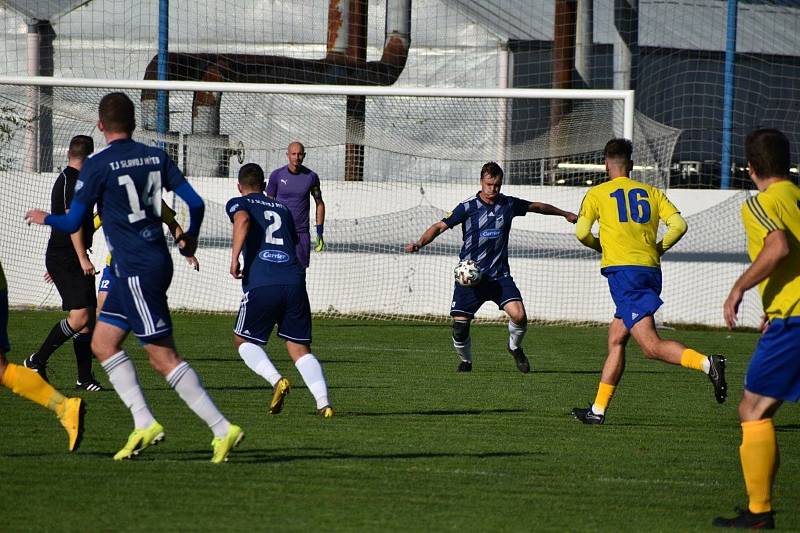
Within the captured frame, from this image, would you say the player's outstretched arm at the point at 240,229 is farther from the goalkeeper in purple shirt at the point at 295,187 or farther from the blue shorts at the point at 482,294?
the goalkeeper in purple shirt at the point at 295,187

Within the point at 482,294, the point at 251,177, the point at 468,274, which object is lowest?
the point at 482,294

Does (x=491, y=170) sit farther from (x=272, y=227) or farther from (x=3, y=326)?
(x=3, y=326)

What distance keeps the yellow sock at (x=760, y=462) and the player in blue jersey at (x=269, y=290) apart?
3.58 meters

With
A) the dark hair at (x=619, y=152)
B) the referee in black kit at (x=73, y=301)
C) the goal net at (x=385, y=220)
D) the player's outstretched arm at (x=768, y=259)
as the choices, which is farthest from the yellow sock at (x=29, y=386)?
the goal net at (x=385, y=220)

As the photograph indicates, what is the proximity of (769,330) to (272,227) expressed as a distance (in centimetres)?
391

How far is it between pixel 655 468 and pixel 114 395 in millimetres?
4561

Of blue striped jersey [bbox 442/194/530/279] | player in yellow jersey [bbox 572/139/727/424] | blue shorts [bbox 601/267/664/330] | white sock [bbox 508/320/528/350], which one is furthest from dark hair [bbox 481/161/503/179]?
blue shorts [bbox 601/267/664/330]

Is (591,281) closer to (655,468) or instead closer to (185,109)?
(185,109)

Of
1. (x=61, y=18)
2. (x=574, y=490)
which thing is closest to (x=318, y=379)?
(x=574, y=490)

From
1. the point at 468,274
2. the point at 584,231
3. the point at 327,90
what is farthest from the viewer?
the point at 327,90

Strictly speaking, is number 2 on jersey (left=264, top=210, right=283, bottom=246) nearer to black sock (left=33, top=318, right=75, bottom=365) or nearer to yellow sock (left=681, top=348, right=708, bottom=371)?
black sock (left=33, top=318, right=75, bottom=365)

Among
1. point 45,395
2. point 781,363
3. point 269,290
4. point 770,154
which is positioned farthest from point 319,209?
point 781,363

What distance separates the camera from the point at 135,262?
6301 millimetres

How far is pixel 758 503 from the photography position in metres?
5.42
